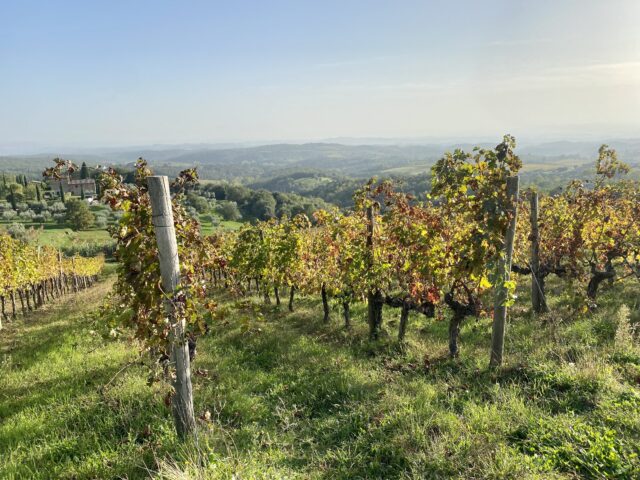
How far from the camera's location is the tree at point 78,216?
243 feet

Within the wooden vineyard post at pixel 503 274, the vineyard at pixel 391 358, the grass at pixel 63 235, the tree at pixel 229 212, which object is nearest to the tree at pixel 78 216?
the grass at pixel 63 235

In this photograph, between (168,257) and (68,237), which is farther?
(68,237)

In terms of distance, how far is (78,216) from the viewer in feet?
243

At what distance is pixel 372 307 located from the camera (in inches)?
363

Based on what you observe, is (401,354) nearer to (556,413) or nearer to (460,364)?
(460,364)

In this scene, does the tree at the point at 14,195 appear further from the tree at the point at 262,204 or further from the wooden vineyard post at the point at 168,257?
the wooden vineyard post at the point at 168,257

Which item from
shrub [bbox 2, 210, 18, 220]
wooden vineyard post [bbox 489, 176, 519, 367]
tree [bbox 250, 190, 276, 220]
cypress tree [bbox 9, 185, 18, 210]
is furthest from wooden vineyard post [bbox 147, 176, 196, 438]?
cypress tree [bbox 9, 185, 18, 210]

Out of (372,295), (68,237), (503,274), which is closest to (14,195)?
(68,237)

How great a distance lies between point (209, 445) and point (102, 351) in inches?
223

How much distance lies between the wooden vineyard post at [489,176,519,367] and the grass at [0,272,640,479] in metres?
0.42

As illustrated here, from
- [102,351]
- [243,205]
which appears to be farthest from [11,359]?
[243,205]

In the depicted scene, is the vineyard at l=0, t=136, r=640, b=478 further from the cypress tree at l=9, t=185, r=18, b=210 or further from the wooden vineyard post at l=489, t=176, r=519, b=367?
the cypress tree at l=9, t=185, r=18, b=210

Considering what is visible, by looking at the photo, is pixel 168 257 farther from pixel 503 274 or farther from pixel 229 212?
pixel 229 212

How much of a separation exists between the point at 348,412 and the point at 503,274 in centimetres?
326
